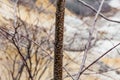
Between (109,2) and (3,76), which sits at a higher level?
(109,2)

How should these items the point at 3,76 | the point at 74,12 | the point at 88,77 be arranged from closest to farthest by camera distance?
the point at 3,76
the point at 88,77
the point at 74,12

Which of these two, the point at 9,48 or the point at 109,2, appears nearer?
the point at 9,48

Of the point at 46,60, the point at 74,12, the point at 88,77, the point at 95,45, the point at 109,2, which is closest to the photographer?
the point at 46,60

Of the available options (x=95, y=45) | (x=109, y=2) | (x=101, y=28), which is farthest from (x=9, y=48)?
(x=109, y=2)

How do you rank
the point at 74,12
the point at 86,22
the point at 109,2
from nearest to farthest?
the point at 86,22 < the point at 74,12 < the point at 109,2

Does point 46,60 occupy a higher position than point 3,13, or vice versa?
point 3,13

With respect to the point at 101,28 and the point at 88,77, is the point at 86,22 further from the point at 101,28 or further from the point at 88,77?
the point at 88,77

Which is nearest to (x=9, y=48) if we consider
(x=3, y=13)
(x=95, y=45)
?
(x=3, y=13)

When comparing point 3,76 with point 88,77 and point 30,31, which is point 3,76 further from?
point 88,77

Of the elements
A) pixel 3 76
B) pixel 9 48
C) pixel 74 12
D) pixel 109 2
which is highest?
pixel 109 2
